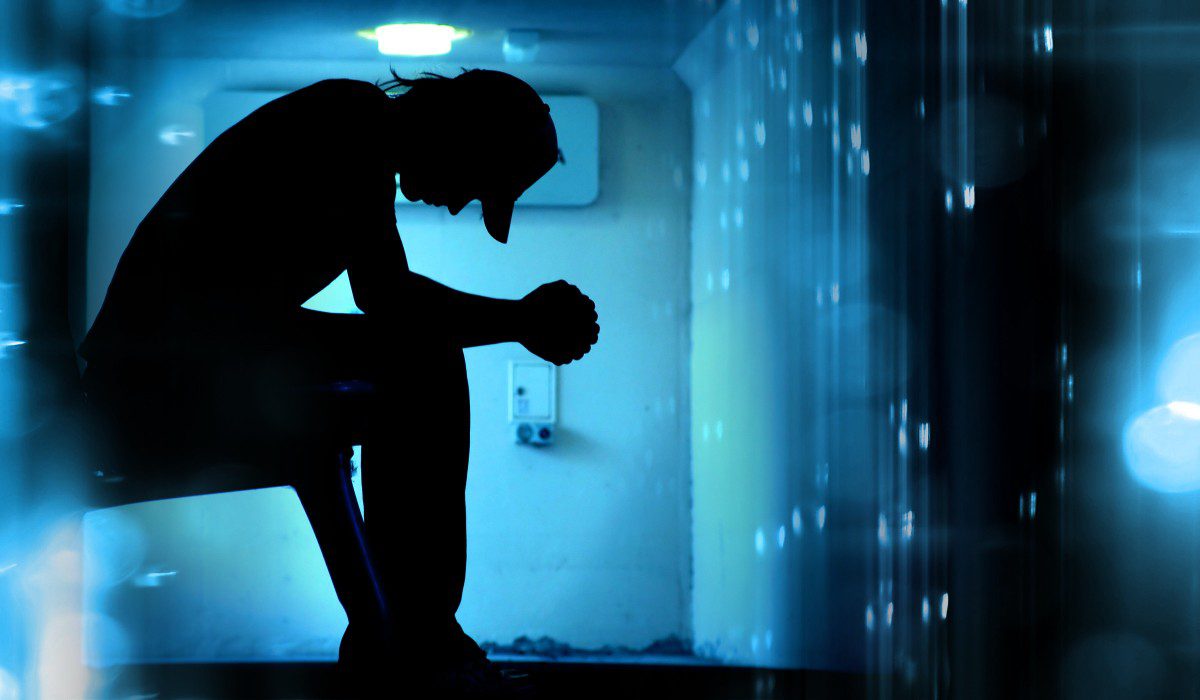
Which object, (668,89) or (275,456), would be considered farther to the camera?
(668,89)

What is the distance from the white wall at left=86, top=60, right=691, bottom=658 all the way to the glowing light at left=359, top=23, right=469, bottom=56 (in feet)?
0.35

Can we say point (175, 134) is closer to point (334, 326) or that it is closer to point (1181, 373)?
point (334, 326)

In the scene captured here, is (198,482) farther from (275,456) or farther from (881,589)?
(881,589)

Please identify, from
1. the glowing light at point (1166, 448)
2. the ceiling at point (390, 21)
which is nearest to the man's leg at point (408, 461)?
the glowing light at point (1166, 448)

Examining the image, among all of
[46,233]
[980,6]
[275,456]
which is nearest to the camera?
[275,456]

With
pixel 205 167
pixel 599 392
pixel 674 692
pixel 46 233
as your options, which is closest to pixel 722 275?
pixel 599 392

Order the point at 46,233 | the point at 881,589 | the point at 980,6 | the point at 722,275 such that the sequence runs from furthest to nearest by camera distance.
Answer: the point at 722,275, the point at 46,233, the point at 881,589, the point at 980,6

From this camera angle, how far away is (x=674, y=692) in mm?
1195

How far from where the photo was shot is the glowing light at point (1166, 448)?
→ 70 centimetres

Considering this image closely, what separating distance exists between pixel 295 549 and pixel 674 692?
1.09m

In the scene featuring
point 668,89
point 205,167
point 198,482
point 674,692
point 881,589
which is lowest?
point 674,692

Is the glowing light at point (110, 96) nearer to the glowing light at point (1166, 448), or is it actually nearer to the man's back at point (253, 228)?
the man's back at point (253, 228)

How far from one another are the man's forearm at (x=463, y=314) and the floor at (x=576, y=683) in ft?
1.69

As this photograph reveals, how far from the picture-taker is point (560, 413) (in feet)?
6.81
